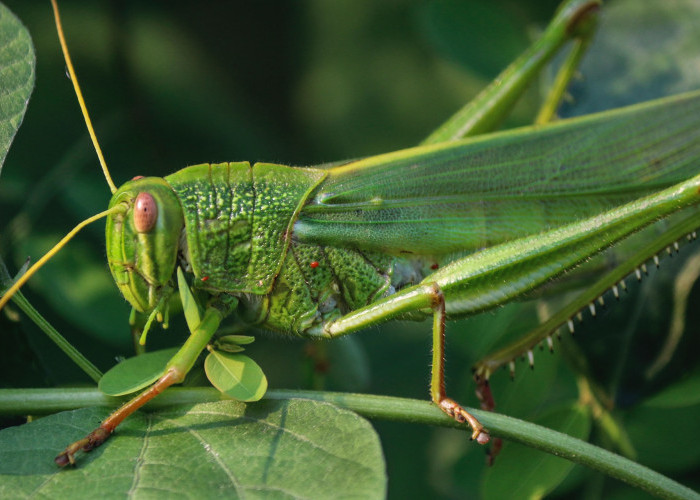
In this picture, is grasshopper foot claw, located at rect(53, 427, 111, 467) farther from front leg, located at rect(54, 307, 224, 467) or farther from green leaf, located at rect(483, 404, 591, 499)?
green leaf, located at rect(483, 404, 591, 499)

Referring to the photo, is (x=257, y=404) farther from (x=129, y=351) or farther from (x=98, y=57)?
(x=98, y=57)

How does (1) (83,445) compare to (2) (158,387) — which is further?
(2) (158,387)

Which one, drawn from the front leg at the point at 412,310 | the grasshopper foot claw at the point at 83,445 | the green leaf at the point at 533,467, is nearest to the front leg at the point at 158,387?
the grasshopper foot claw at the point at 83,445

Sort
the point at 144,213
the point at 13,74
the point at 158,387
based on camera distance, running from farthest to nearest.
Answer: the point at 144,213
the point at 13,74
the point at 158,387

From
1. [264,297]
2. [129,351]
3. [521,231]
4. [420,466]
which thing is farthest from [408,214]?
[420,466]

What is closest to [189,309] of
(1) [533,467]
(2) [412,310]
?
(2) [412,310]

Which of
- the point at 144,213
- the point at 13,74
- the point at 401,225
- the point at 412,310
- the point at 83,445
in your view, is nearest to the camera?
the point at 83,445

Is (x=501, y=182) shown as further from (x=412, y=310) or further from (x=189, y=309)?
(x=189, y=309)

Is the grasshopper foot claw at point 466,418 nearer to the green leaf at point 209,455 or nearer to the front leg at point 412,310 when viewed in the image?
the front leg at point 412,310
